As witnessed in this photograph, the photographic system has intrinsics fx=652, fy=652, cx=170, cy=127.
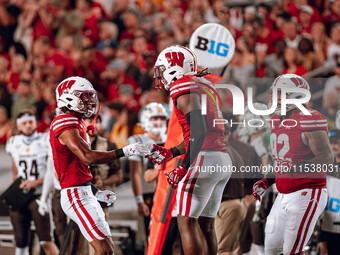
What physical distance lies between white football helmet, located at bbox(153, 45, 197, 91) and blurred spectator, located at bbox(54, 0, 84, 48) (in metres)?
7.23

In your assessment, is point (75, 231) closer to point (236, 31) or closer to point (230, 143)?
point (230, 143)

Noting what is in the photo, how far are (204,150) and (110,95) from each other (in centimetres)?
623

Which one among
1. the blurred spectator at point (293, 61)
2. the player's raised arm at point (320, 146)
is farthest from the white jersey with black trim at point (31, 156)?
the blurred spectator at point (293, 61)

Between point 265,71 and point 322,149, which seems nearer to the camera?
point 322,149

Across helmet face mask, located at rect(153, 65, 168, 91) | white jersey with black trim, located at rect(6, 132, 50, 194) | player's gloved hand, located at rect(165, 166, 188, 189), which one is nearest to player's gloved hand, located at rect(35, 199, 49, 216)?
white jersey with black trim, located at rect(6, 132, 50, 194)

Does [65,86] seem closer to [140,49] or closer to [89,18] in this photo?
[140,49]

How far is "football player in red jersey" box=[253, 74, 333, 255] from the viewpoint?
5516mm

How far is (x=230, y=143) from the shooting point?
23.0 feet

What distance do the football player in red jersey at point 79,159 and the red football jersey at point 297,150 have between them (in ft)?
4.00

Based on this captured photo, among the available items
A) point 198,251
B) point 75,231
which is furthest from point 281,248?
point 75,231

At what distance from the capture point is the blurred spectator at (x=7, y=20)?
1338 cm

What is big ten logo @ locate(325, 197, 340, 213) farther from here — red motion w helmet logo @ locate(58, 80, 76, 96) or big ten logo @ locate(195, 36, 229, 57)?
red motion w helmet logo @ locate(58, 80, 76, 96)

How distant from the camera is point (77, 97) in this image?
19.2ft

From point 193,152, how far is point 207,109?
16.8 inches
